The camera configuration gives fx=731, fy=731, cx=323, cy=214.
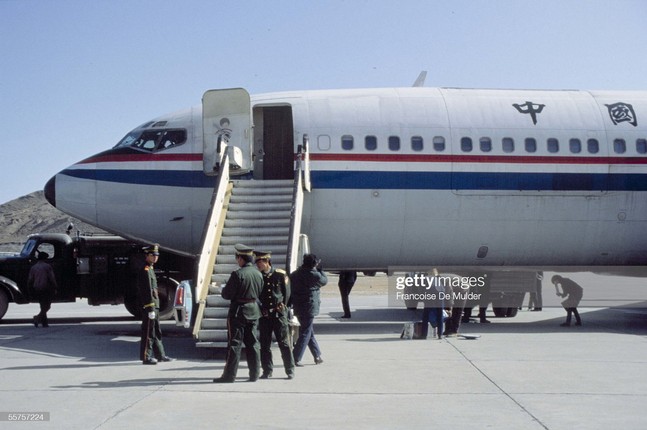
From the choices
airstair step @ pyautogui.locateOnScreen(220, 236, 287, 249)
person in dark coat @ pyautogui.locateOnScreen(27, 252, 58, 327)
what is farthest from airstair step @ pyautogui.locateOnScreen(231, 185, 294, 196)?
person in dark coat @ pyautogui.locateOnScreen(27, 252, 58, 327)

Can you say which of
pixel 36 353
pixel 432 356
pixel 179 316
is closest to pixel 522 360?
pixel 432 356

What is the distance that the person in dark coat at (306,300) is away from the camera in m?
11.4

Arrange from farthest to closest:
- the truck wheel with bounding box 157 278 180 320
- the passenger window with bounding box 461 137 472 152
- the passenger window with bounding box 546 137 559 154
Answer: the truck wheel with bounding box 157 278 180 320 → the passenger window with bounding box 546 137 559 154 → the passenger window with bounding box 461 137 472 152

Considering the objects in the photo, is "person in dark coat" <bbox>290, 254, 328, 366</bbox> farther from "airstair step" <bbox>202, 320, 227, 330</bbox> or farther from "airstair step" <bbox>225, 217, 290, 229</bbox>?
"airstair step" <bbox>225, 217, 290, 229</bbox>

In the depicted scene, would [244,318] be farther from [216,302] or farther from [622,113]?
[622,113]

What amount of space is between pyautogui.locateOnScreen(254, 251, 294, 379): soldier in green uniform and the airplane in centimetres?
508

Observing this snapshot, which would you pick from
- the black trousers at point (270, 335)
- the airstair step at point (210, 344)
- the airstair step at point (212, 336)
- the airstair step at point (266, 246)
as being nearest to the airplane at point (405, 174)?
the airstair step at point (266, 246)

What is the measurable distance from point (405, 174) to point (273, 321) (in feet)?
20.9

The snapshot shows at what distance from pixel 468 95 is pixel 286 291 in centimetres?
826

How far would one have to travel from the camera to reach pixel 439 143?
1609 centimetres

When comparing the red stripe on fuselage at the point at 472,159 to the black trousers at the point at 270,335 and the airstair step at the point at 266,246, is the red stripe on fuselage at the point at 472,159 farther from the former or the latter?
the black trousers at the point at 270,335

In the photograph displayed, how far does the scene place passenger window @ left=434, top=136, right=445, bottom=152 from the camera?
16047 millimetres

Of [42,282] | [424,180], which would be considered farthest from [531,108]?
[42,282]

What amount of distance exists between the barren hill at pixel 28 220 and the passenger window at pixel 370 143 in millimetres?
110734
